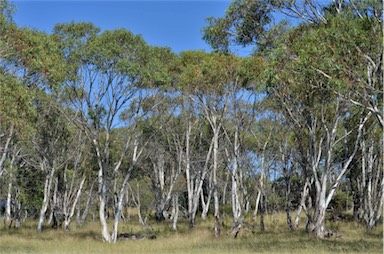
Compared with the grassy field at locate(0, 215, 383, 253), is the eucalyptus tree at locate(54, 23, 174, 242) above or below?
above

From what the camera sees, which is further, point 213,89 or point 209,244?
point 213,89

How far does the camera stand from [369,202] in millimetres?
26500

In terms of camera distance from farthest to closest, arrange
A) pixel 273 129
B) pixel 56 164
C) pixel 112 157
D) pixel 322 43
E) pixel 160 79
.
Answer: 1. pixel 112 157
2. pixel 273 129
3. pixel 56 164
4. pixel 160 79
5. pixel 322 43

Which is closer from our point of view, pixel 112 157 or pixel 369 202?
pixel 369 202

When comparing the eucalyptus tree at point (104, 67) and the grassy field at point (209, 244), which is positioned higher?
the eucalyptus tree at point (104, 67)

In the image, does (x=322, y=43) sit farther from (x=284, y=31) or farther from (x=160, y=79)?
(x=160, y=79)

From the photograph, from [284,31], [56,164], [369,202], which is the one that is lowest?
[369,202]

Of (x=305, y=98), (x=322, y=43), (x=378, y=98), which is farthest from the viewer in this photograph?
(x=305, y=98)

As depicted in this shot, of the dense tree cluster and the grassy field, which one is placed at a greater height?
the dense tree cluster

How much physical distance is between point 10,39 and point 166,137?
67.6ft

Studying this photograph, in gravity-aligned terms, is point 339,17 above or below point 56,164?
above

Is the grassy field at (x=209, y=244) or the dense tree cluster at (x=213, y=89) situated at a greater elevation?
the dense tree cluster at (x=213, y=89)

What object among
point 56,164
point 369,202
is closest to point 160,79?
point 56,164

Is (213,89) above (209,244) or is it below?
above
